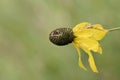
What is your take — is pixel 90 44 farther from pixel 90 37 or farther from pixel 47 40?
pixel 47 40

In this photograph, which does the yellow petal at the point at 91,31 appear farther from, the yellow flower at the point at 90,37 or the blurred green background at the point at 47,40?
the blurred green background at the point at 47,40

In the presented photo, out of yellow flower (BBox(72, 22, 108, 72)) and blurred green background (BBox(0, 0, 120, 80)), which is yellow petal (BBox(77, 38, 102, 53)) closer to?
yellow flower (BBox(72, 22, 108, 72))

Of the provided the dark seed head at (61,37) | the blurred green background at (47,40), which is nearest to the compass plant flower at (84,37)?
the dark seed head at (61,37)

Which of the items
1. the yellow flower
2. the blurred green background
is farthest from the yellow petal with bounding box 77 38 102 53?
the blurred green background

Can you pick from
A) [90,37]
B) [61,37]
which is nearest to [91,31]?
[90,37]

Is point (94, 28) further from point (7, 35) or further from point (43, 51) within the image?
point (7, 35)

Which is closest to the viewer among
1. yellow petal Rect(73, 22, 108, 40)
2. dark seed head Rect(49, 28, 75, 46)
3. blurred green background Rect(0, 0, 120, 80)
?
yellow petal Rect(73, 22, 108, 40)

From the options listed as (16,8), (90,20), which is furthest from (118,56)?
(16,8)
